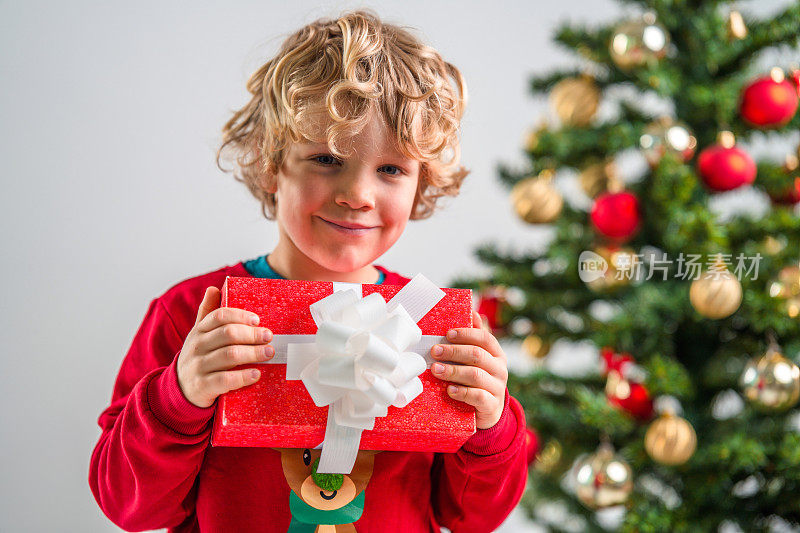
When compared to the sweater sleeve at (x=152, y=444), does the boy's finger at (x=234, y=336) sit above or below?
above

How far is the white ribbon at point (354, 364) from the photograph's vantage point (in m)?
0.64

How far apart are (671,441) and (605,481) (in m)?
0.14

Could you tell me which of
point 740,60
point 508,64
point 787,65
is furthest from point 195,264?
point 787,65

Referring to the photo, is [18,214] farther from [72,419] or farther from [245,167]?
[245,167]

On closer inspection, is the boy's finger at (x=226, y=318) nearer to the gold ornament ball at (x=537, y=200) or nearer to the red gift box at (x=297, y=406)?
the red gift box at (x=297, y=406)

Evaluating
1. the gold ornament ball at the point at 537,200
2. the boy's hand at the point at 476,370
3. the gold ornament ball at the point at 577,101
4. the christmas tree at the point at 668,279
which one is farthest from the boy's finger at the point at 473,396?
the gold ornament ball at the point at 577,101

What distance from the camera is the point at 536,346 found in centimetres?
156

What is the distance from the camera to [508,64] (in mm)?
1945

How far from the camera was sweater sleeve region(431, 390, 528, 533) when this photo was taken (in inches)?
30.9

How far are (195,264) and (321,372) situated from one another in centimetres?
86

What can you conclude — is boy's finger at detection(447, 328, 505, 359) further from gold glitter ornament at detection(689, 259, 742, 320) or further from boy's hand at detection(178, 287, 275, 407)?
gold glitter ornament at detection(689, 259, 742, 320)

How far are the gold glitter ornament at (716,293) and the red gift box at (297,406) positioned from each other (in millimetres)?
722

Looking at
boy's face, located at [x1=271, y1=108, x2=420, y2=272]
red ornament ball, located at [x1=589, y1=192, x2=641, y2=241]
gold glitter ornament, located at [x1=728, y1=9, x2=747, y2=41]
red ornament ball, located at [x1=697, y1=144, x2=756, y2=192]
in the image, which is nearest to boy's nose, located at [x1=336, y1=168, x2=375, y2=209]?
boy's face, located at [x1=271, y1=108, x2=420, y2=272]

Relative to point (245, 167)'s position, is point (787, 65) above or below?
above
